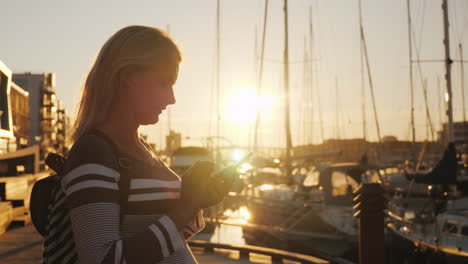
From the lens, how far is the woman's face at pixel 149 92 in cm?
176

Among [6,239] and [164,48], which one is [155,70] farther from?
[6,239]

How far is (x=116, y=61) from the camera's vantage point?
1747 mm

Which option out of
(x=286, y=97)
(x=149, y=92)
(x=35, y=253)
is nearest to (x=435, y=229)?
(x=35, y=253)

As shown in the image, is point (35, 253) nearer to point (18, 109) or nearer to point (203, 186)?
point (203, 186)

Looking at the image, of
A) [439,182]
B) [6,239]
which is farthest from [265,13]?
[6,239]

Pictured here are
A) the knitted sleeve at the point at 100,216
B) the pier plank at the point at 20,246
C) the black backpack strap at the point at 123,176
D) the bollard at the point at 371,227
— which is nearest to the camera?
the knitted sleeve at the point at 100,216

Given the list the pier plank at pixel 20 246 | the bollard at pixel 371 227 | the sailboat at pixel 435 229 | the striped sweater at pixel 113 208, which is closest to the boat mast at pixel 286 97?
the sailboat at pixel 435 229

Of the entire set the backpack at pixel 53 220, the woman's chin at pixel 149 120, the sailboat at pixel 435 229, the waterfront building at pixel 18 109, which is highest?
the waterfront building at pixel 18 109

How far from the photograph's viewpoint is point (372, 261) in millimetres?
6484

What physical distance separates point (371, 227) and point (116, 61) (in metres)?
5.45

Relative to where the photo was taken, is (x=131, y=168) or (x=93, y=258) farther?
(x=131, y=168)

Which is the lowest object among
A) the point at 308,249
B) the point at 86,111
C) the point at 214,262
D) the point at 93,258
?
the point at 308,249

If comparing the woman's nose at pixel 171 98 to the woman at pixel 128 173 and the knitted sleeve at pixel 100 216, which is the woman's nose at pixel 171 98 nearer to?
the woman at pixel 128 173

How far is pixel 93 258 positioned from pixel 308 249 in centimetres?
1591
